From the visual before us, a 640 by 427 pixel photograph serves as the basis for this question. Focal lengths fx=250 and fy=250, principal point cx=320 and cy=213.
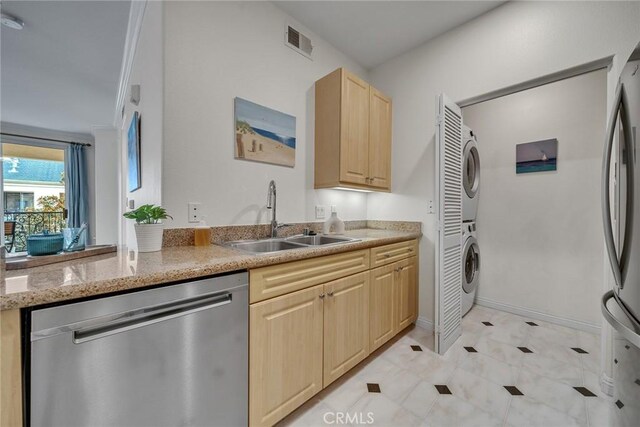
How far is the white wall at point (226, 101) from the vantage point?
4.97 ft

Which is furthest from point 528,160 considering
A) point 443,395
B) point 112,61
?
point 112,61

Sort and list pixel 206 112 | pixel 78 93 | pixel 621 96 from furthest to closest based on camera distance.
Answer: pixel 78 93, pixel 206 112, pixel 621 96

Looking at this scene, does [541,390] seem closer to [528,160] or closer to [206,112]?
[528,160]

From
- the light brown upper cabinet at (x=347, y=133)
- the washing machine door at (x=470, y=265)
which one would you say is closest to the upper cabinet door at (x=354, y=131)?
the light brown upper cabinet at (x=347, y=133)

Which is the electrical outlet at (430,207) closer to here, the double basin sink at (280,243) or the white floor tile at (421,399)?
the double basin sink at (280,243)

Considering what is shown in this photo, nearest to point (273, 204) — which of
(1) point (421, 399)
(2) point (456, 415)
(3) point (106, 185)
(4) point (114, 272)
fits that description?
(4) point (114, 272)

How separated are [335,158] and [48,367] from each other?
6.22 feet

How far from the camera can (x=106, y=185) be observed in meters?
4.69

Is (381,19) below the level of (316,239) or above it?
above

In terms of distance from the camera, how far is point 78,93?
343cm

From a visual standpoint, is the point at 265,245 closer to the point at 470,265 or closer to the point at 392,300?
the point at 392,300

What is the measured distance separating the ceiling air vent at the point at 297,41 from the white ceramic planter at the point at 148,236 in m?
1.78

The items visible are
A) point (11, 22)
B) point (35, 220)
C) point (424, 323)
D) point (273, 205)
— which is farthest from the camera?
point (35, 220)

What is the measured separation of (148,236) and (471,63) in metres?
2.74
